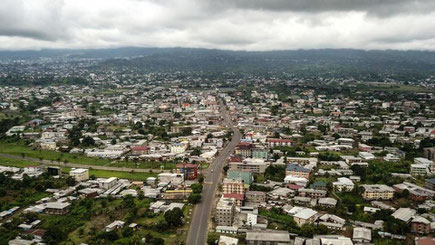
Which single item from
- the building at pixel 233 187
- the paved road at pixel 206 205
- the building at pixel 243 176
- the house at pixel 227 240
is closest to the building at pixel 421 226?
the house at pixel 227 240

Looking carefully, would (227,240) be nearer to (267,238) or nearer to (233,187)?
(267,238)

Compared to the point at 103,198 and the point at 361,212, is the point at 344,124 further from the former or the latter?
the point at 103,198

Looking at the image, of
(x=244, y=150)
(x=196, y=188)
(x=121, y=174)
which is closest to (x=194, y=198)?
(x=196, y=188)

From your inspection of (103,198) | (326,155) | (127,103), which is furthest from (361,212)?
(127,103)

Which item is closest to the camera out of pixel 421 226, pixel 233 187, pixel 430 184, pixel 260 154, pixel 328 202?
pixel 421 226

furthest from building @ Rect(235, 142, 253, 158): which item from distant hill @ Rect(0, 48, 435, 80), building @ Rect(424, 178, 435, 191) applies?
distant hill @ Rect(0, 48, 435, 80)

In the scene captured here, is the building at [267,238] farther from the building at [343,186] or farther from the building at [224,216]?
the building at [343,186]

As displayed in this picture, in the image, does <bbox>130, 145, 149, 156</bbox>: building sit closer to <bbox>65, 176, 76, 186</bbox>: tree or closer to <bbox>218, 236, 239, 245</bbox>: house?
<bbox>65, 176, 76, 186</bbox>: tree
